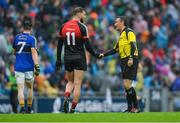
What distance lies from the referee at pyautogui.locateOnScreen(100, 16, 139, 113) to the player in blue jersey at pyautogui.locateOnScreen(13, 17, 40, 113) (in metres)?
2.09

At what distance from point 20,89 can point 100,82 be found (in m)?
8.74

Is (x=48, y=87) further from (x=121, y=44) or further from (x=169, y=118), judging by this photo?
(x=169, y=118)

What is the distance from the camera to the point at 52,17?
1315 inches

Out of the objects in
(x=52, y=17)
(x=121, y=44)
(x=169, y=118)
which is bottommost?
(x=169, y=118)

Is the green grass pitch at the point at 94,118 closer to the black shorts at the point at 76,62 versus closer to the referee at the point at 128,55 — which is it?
the black shorts at the point at 76,62

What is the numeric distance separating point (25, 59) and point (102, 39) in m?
11.3

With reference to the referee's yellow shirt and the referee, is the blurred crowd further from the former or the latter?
the referee's yellow shirt

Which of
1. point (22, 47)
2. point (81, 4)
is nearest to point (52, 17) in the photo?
point (81, 4)

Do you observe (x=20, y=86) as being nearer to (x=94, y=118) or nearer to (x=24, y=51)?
(x=24, y=51)

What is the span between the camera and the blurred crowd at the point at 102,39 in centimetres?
3009

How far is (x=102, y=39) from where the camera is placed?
33531 millimetres

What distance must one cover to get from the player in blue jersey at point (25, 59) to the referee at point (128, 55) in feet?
6.84

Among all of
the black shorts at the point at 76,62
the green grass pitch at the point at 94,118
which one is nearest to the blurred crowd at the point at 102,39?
the black shorts at the point at 76,62

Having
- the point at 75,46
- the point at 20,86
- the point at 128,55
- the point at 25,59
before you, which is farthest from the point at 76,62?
the point at 20,86
